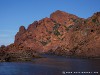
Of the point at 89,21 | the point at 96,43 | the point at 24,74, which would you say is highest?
the point at 89,21

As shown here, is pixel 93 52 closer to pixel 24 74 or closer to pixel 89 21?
pixel 89 21

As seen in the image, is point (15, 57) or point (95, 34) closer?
point (15, 57)

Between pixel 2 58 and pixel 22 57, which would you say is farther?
pixel 22 57

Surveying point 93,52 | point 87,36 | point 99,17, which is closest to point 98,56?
point 93,52

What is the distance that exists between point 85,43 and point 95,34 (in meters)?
10.5

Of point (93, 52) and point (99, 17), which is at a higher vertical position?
point (99, 17)

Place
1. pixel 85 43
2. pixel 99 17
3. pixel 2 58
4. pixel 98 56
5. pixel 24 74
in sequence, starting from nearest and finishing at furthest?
pixel 24 74 < pixel 2 58 < pixel 98 56 < pixel 85 43 < pixel 99 17

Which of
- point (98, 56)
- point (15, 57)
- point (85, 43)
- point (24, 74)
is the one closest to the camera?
point (24, 74)

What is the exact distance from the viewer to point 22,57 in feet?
385

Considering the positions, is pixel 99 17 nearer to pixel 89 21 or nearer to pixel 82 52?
pixel 89 21

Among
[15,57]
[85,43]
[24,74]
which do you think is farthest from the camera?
[85,43]

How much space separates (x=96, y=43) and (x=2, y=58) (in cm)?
8238

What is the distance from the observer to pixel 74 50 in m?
190

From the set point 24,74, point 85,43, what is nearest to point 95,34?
point 85,43
